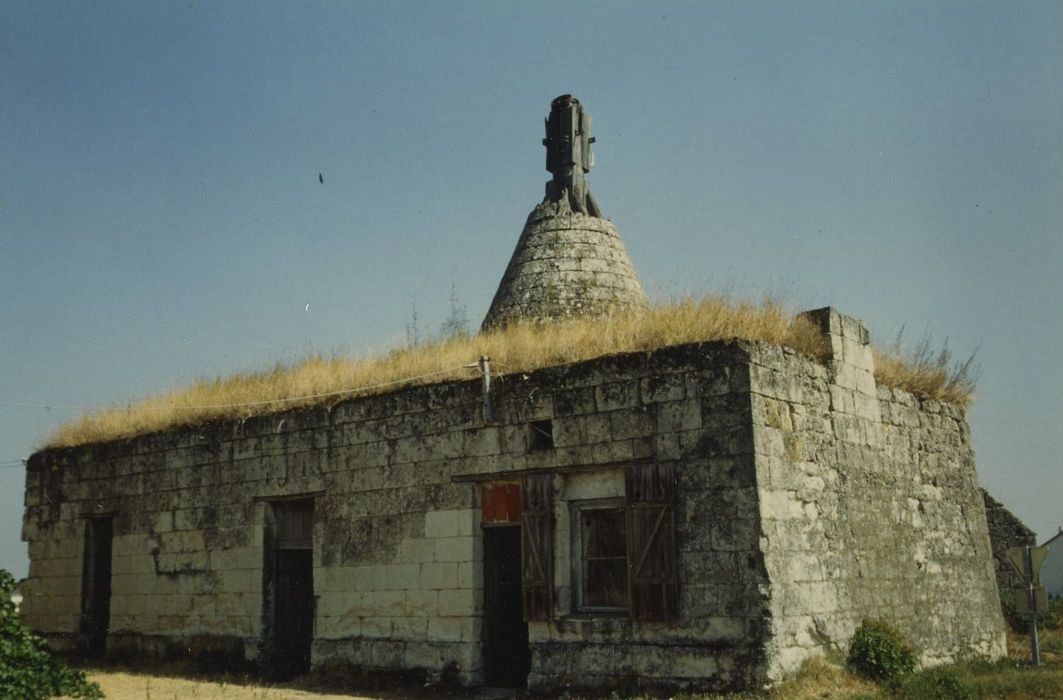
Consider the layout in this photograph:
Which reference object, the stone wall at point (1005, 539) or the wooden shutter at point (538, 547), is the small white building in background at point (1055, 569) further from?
the wooden shutter at point (538, 547)

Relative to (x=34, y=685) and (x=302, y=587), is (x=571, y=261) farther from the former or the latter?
(x=34, y=685)

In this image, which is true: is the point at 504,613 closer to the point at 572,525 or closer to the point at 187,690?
the point at 572,525

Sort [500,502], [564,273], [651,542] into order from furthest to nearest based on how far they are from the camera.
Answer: [564,273] → [500,502] → [651,542]

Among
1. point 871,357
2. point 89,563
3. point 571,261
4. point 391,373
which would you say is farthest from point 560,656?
point 89,563

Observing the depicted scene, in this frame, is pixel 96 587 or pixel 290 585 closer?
pixel 290 585

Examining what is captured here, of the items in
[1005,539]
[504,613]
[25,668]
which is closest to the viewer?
[25,668]

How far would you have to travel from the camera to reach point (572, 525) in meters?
9.81

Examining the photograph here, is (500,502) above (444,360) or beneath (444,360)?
beneath

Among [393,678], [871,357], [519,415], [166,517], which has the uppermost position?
[871,357]

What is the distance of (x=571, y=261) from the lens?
43.5 feet

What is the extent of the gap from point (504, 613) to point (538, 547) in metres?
1.29

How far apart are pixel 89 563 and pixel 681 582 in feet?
30.4

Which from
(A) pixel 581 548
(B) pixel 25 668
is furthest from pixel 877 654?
(B) pixel 25 668

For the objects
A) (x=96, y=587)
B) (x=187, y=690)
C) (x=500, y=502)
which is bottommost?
(x=187, y=690)
